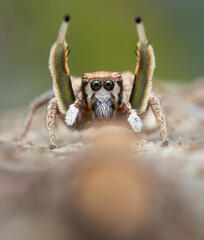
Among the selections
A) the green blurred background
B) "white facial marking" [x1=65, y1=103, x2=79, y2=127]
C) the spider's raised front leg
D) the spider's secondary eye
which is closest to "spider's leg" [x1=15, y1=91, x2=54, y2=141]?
"white facial marking" [x1=65, y1=103, x2=79, y2=127]

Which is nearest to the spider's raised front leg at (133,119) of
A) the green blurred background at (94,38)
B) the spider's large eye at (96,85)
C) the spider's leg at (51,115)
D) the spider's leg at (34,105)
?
the spider's large eye at (96,85)

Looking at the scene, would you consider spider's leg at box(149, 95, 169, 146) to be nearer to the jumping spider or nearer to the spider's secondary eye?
Result: the jumping spider

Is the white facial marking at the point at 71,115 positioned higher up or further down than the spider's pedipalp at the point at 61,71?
further down

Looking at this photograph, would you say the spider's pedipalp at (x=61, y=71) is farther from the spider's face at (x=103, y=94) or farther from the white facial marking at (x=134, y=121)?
the white facial marking at (x=134, y=121)

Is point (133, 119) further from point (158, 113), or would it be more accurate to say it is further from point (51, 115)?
point (51, 115)

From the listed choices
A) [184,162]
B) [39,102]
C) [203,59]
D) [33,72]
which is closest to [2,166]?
[184,162]

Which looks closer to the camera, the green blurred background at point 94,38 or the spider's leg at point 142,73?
the spider's leg at point 142,73

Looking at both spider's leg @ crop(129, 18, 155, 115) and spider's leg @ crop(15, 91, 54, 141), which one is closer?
spider's leg @ crop(129, 18, 155, 115)

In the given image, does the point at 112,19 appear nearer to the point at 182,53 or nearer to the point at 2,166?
the point at 182,53
